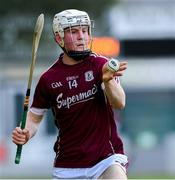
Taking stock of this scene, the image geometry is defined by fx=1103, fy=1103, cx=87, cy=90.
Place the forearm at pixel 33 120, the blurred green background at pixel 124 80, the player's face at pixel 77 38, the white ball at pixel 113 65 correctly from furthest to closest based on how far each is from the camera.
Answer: the blurred green background at pixel 124 80 < the forearm at pixel 33 120 < the player's face at pixel 77 38 < the white ball at pixel 113 65

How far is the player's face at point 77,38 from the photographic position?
933cm

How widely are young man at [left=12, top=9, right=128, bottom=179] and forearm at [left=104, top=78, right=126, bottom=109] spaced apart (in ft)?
0.47

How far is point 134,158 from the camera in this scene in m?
26.5

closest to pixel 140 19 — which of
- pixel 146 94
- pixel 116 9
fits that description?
pixel 116 9

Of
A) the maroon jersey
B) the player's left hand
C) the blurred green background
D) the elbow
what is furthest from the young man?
the blurred green background

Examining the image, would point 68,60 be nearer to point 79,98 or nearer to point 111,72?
point 79,98

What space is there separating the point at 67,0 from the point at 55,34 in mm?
25596

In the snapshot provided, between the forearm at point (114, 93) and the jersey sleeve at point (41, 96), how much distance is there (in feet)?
2.27

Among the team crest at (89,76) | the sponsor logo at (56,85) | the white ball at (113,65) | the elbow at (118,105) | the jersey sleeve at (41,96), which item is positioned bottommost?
the jersey sleeve at (41,96)

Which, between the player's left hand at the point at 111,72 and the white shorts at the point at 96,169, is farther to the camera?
the white shorts at the point at 96,169

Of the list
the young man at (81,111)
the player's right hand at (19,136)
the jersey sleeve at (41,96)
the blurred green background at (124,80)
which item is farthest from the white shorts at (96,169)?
the blurred green background at (124,80)


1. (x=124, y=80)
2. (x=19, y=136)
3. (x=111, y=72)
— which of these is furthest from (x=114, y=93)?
(x=124, y=80)

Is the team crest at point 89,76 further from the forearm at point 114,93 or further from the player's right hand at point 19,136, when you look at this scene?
the player's right hand at point 19,136

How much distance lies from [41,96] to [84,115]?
507mm
